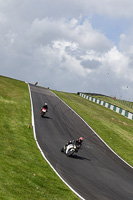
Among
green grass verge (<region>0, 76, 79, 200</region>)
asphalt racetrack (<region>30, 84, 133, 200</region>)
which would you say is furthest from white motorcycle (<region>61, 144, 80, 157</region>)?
green grass verge (<region>0, 76, 79, 200</region>)

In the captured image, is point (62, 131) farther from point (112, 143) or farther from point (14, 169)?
point (14, 169)

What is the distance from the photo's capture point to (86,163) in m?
18.3

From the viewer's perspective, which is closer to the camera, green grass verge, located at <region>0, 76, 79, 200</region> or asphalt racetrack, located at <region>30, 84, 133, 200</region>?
green grass verge, located at <region>0, 76, 79, 200</region>

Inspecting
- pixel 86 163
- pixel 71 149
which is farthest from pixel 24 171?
pixel 86 163

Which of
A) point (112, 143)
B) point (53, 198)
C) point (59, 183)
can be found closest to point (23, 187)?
point (53, 198)

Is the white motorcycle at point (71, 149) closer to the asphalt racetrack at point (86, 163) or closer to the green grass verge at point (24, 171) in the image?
the asphalt racetrack at point (86, 163)

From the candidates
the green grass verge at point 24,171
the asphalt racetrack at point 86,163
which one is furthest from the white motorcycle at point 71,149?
the green grass verge at point 24,171

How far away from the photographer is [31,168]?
13.5 m

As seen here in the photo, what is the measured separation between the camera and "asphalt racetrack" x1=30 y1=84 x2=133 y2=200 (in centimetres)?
1366

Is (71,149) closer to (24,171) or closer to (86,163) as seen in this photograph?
(86,163)

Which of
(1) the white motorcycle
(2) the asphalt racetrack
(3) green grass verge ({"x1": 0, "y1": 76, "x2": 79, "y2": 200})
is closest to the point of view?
(3) green grass verge ({"x1": 0, "y1": 76, "x2": 79, "y2": 200})

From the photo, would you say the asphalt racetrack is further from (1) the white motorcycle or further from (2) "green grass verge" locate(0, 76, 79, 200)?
(2) "green grass verge" locate(0, 76, 79, 200)

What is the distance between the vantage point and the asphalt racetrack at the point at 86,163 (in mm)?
13656

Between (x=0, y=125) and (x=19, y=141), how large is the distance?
356 cm
